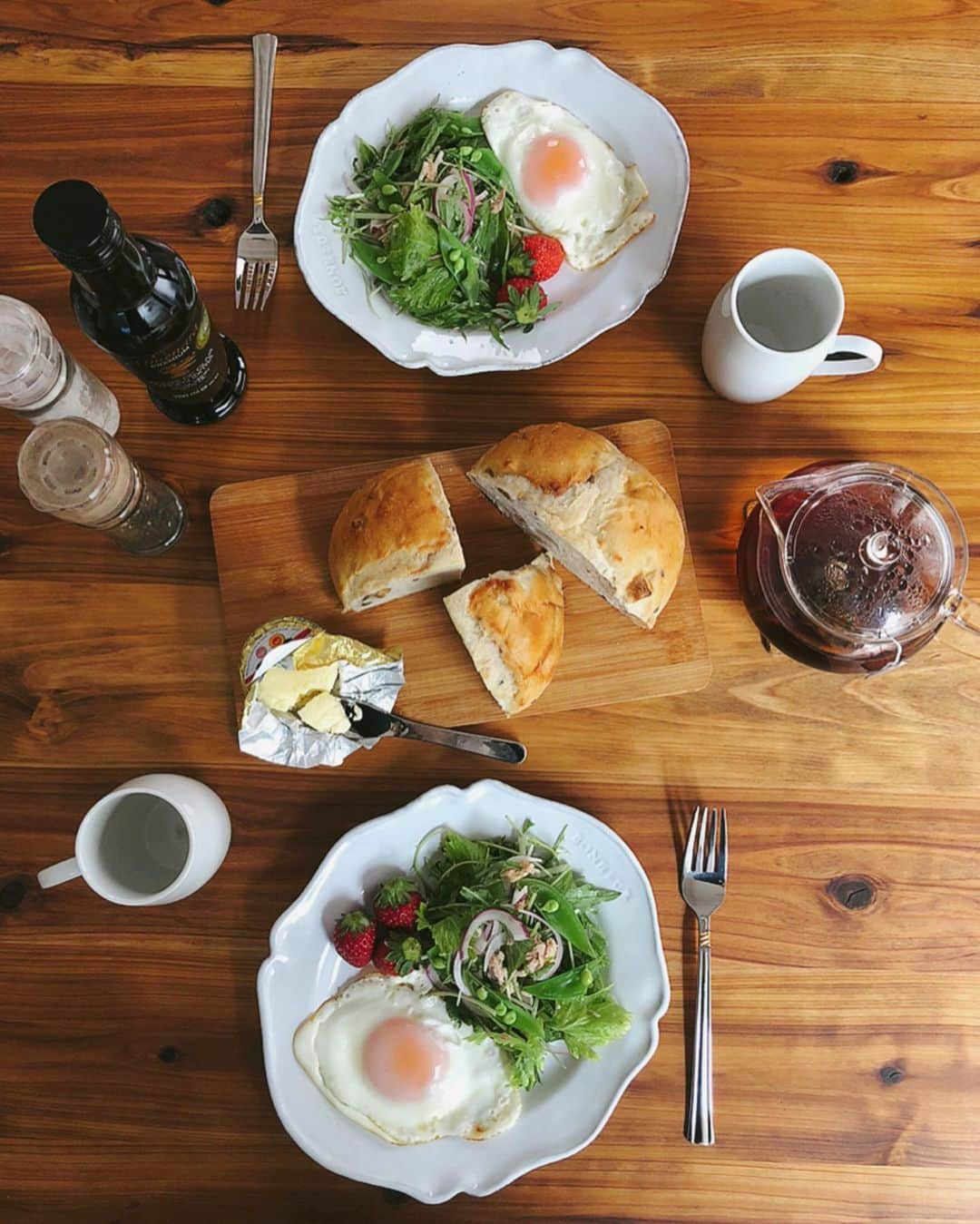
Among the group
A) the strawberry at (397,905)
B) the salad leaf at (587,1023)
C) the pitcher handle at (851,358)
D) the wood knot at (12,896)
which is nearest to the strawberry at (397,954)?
the strawberry at (397,905)

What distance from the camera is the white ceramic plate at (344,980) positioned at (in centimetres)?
155

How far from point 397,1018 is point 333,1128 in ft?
0.68

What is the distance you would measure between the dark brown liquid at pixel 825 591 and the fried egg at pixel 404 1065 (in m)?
0.84

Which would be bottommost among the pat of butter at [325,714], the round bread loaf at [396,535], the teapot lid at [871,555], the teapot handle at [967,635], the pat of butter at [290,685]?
the pat of butter at [325,714]

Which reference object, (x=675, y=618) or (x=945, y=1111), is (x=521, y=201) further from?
(x=945, y=1111)

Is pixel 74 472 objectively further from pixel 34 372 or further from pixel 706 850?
pixel 706 850

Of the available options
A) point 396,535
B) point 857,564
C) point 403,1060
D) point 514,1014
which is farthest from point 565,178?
point 403,1060

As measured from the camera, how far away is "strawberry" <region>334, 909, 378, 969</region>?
1544 mm

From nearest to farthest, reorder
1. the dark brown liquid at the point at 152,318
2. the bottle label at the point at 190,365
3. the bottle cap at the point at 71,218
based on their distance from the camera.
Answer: the bottle cap at the point at 71,218 → the dark brown liquid at the point at 152,318 → the bottle label at the point at 190,365

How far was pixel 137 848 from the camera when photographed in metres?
1.56

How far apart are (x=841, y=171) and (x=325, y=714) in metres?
1.36

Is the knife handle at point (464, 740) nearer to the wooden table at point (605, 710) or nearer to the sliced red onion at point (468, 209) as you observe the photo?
the wooden table at point (605, 710)

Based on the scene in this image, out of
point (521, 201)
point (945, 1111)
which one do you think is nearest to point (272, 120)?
point (521, 201)

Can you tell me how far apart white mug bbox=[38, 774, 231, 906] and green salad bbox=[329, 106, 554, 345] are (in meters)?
0.90
